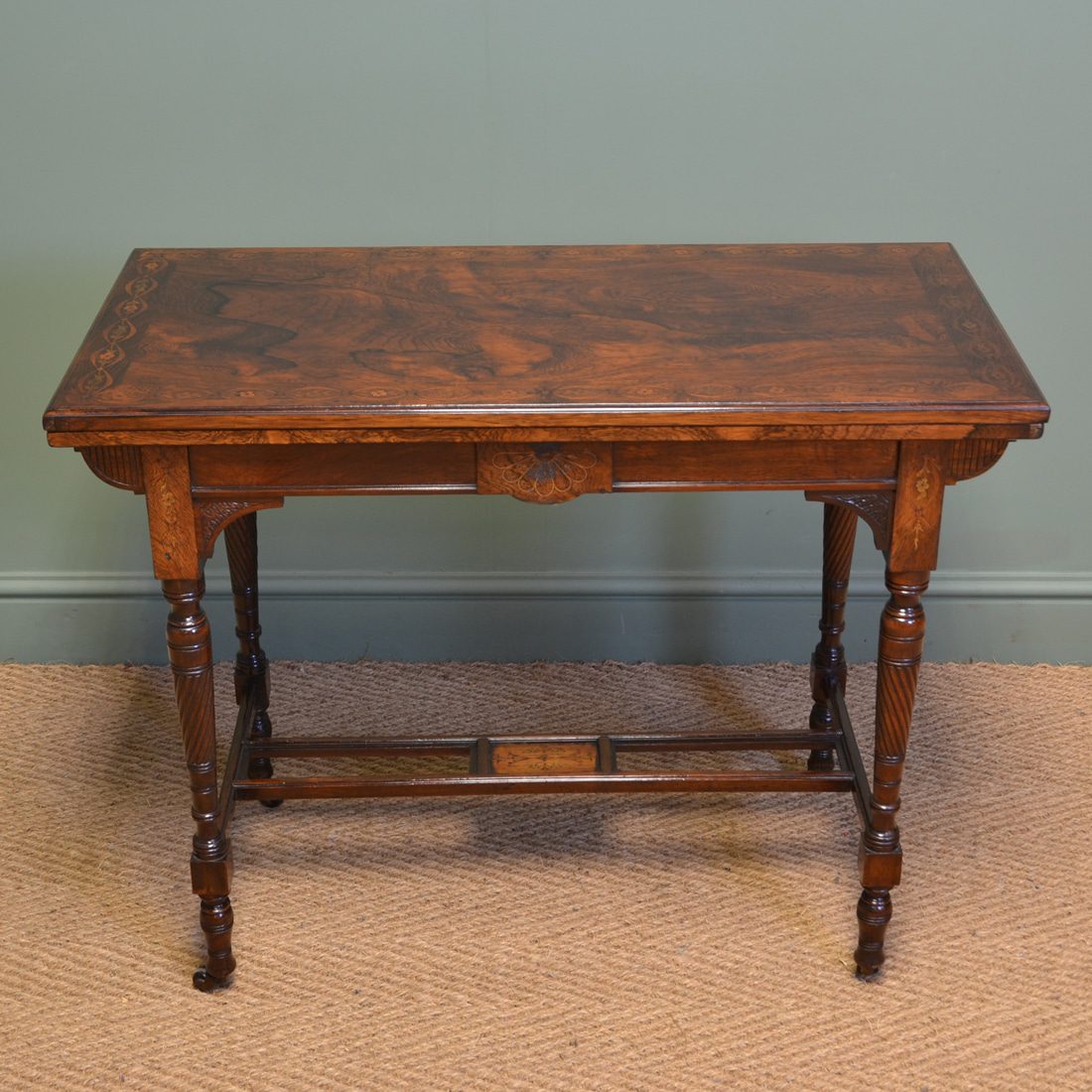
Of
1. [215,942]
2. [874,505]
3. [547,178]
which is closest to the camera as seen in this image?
[874,505]

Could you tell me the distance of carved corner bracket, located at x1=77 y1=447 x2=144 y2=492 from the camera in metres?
1.93

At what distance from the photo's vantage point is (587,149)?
2.68 m

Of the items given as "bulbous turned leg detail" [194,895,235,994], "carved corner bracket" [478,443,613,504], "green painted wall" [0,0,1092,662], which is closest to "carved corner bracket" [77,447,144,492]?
"carved corner bracket" [478,443,613,504]

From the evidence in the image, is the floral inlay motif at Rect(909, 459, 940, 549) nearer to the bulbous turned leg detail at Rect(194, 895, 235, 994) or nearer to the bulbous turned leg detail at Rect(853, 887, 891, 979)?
the bulbous turned leg detail at Rect(853, 887, 891, 979)

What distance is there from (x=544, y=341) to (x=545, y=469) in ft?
0.63

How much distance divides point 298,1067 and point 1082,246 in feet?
6.05

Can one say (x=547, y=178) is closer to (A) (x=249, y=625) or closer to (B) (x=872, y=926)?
(A) (x=249, y=625)

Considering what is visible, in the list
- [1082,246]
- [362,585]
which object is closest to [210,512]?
[362,585]

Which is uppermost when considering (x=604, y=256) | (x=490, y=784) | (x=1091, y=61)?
(x=1091, y=61)

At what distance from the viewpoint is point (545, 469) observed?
197 centimetres

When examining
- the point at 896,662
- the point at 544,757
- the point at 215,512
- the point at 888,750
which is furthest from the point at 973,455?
the point at 215,512

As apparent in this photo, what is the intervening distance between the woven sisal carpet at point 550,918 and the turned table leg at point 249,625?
150mm

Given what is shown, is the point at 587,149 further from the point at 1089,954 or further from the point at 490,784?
the point at 1089,954

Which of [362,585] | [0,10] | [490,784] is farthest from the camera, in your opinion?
[362,585]
